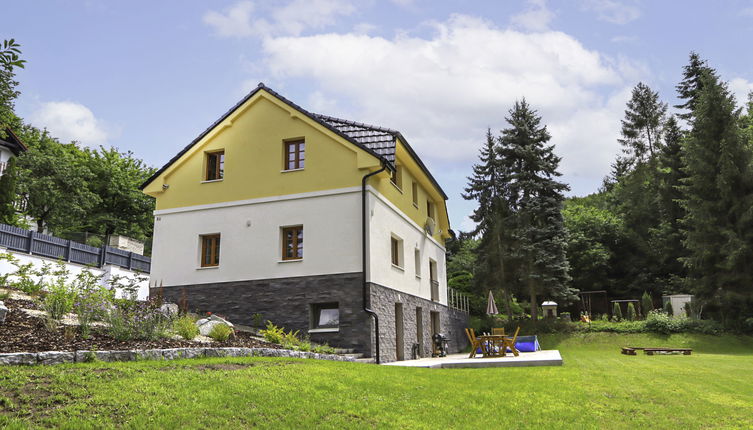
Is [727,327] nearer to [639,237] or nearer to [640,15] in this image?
[639,237]

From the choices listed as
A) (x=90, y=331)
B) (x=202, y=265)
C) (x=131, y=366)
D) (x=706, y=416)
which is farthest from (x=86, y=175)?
(x=706, y=416)

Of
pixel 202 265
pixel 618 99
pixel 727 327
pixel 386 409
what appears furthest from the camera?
pixel 618 99

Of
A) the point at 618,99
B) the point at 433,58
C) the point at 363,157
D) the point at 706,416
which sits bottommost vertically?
the point at 706,416

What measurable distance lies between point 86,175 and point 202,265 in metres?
22.7

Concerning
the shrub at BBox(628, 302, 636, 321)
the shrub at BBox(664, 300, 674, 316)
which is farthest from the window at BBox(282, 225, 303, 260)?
the shrub at BBox(664, 300, 674, 316)

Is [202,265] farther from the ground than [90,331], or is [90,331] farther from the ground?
[202,265]

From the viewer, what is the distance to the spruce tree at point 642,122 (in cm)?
4328

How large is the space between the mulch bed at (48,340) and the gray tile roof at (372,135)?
8317mm

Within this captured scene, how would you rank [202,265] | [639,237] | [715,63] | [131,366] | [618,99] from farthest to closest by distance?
[618,99]
[639,237]
[715,63]
[202,265]
[131,366]

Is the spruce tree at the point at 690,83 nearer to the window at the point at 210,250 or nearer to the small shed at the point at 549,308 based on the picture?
the small shed at the point at 549,308

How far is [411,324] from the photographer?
18.5 m

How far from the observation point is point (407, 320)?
1812 centimetres

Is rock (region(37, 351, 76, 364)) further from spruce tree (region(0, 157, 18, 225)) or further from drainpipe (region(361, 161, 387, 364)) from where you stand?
spruce tree (region(0, 157, 18, 225))

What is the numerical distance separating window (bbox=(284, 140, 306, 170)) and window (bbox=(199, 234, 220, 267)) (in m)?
3.30
